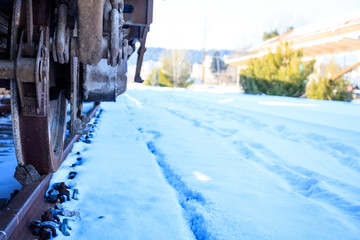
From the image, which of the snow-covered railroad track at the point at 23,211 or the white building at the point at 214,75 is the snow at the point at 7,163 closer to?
the snow-covered railroad track at the point at 23,211

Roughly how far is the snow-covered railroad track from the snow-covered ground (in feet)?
0.62

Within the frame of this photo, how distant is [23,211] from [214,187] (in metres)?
1.33

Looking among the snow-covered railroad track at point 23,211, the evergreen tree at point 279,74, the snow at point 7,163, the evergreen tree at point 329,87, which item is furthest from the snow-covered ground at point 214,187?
the evergreen tree at point 279,74

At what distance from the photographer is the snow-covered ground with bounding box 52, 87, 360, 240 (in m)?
1.81

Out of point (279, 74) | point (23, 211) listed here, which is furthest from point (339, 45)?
point (23, 211)

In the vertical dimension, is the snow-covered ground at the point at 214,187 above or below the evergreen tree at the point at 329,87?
below

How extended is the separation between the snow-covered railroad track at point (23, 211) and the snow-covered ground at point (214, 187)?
0.62ft

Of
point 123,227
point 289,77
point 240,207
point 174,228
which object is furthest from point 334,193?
point 289,77

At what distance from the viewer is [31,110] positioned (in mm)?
1646

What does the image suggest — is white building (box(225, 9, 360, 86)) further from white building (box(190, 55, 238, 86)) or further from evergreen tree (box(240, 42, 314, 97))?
white building (box(190, 55, 238, 86))

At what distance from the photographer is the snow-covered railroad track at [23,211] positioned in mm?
1429

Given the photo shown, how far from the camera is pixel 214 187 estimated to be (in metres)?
2.44

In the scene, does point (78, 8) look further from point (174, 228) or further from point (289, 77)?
point (289, 77)

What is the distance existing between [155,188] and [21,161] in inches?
36.1
